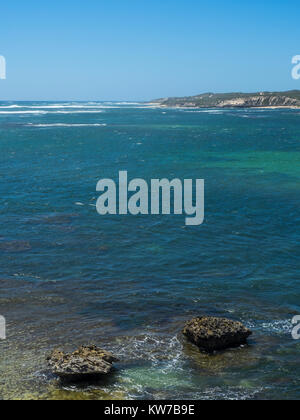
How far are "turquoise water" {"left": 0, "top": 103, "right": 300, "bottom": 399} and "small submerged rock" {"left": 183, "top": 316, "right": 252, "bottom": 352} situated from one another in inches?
18.4

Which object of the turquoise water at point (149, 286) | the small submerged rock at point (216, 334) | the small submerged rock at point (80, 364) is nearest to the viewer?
the small submerged rock at point (80, 364)

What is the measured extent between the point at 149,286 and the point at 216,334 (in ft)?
25.0

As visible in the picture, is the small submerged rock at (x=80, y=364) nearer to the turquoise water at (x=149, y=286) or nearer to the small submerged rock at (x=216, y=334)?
the turquoise water at (x=149, y=286)

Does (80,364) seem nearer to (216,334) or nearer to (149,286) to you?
(216,334)

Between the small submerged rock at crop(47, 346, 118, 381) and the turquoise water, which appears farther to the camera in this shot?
the turquoise water

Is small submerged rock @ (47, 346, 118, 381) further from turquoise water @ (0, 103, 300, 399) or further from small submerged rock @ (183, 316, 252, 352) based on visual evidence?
small submerged rock @ (183, 316, 252, 352)

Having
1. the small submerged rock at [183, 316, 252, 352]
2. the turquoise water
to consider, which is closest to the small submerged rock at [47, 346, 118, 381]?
the turquoise water

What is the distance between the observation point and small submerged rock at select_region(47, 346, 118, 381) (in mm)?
17594

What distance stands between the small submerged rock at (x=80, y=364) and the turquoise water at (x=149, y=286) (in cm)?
41

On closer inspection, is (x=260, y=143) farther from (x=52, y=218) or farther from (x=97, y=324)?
(x=97, y=324)

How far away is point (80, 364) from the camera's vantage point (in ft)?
58.1

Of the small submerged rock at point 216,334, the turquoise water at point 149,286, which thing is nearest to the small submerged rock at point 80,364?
the turquoise water at point 149,286

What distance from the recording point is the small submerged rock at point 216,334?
20.3 m
